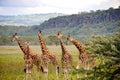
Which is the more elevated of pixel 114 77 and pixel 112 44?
pixel 112 44

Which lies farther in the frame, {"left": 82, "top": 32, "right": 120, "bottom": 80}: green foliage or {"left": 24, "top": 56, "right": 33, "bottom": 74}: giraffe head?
{"left": 24, "top": 56, "right": 33, "bottom": 74}: giraffe head

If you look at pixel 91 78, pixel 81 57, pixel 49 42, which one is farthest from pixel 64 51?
pixel 49 42

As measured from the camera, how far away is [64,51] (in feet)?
58.1

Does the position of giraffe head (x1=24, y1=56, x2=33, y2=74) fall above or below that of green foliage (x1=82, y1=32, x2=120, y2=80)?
below

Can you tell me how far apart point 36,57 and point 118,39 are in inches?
288

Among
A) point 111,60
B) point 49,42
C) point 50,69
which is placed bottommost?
point 49,42

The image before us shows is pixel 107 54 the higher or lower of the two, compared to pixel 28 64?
higher

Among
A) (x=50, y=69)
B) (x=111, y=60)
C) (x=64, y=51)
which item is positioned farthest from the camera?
(x=50, y=69)

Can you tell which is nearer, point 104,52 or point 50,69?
point 104,52

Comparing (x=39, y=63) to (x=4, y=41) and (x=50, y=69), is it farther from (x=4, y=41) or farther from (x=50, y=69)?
(x=4, y=41)

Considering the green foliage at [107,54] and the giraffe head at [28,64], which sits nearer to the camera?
the green foliage at [107,54]

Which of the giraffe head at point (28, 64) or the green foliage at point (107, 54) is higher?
the green foliage at point (107, 54)

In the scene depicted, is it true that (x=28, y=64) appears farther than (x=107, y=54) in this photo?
Yes

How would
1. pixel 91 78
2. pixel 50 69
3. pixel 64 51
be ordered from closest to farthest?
pixel 91 78
pixel 64 51
pixel 50 69
